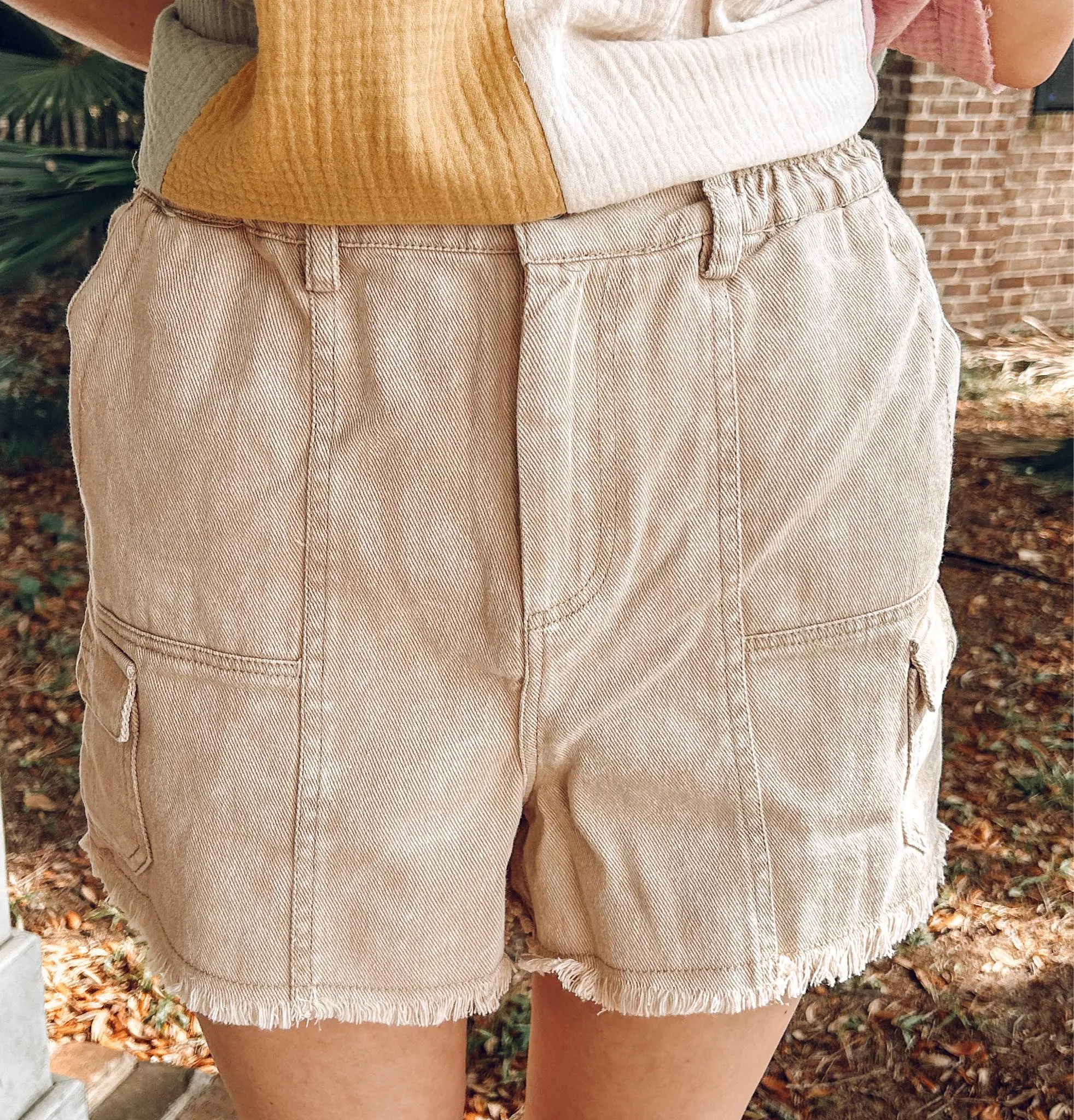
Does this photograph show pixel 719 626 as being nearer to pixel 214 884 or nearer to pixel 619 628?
pixel 619 628

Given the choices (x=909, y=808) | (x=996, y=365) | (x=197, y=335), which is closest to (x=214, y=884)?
(x=197, y=335)

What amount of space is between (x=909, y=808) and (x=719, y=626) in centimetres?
20

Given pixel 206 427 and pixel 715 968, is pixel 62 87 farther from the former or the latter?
pixel 715 968

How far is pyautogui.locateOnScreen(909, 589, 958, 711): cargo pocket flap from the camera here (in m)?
0.71

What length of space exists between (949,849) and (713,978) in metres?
2.18

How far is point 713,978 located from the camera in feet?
2.37

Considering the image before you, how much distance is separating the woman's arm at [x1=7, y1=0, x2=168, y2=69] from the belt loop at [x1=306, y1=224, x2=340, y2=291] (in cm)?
32

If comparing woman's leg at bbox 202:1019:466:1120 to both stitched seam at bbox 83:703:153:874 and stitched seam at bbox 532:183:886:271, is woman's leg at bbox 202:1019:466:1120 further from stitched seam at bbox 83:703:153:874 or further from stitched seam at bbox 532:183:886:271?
stitched seam at bbox 532:183:886:271

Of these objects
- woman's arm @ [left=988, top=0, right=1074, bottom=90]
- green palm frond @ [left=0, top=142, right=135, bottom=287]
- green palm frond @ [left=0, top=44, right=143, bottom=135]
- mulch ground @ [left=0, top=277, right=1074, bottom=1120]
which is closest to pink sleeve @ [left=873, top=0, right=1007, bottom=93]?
woman's arm @ [left=988, top=0, right=1074, bottom=90]

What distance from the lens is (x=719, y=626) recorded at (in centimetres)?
67

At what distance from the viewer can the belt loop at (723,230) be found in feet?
2.03

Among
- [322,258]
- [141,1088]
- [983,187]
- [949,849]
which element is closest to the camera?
[322,258]

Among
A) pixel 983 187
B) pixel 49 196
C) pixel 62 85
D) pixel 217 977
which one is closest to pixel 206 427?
pixel 217 977

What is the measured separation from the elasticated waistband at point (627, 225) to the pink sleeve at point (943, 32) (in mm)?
209
